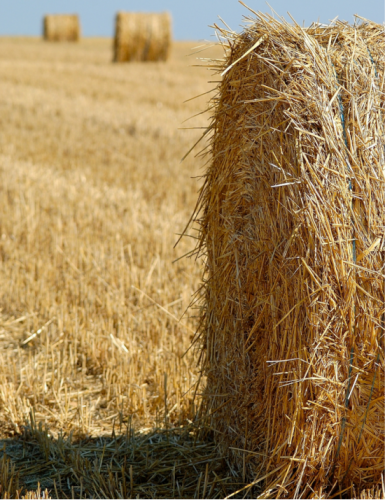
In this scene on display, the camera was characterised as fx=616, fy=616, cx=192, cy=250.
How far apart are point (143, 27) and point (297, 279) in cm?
1839

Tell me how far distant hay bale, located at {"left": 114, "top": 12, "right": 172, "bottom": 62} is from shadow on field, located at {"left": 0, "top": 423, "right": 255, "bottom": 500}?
17.5m

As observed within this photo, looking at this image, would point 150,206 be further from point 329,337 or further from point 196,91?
point 196,91

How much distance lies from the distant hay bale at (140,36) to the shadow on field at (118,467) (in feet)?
57.4

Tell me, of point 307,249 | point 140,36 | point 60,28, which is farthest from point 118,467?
point 60,28

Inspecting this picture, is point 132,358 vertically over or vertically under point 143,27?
under

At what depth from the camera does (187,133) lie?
9414 mm

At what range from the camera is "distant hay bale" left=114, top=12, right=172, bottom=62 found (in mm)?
18891

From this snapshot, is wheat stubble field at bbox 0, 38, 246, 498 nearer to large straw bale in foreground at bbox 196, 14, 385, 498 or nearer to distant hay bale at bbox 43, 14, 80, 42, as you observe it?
large straw bale in foreground at bbox 196, 14, 385, 498

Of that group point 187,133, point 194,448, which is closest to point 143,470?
point 194,448

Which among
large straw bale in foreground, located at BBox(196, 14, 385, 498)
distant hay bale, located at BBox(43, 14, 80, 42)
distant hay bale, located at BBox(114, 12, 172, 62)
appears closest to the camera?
large straw bale in foreground, located at BBox(196, 14, 385, 498)

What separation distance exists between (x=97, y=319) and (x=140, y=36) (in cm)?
1671

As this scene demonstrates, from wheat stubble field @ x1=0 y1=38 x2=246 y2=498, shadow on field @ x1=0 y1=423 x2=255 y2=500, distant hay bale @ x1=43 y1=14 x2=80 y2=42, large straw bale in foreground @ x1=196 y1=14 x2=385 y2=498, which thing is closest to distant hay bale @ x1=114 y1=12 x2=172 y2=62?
wheat stubble field @ x1=0 y1=38 x2=246 y2=498

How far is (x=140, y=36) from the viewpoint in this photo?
749 inches

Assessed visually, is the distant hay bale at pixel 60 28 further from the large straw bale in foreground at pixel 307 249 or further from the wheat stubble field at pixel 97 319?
the large straw bale in foreground at pixel 307 249
